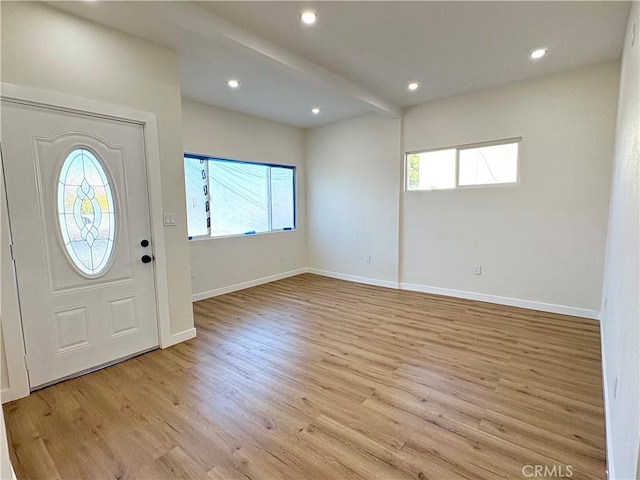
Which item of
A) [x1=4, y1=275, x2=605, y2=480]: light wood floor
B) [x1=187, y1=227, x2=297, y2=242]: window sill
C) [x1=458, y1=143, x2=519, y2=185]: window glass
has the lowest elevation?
[x1=4, y1=275, x2=605, y2=480]: light wood floor

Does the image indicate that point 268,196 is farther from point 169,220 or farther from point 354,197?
point 169,220

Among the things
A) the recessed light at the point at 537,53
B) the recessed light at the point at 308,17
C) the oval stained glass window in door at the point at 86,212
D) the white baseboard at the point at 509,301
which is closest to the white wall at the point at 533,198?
the white baseboard at the point at 509,301

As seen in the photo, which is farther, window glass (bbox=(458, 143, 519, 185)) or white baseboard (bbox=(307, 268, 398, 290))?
white baseboard (bbox=(307, 268, 398, 290))

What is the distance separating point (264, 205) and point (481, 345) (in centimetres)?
402

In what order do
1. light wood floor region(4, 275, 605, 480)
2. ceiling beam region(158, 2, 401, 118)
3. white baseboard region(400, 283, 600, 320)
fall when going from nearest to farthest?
light wood floor region(4, 275, 605, 480) < ceiling beam region(158, 2, 401, 118) < white baseboard region(400, 283, 600, 320)

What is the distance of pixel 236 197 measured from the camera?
16.9 feet

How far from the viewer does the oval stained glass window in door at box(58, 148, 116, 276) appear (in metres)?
2.45

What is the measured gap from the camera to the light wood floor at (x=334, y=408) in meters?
1.67

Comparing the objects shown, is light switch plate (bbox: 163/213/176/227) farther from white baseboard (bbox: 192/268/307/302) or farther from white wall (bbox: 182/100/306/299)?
white baseboard (bbox: 192/268/307/302)

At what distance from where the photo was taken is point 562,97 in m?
3.59

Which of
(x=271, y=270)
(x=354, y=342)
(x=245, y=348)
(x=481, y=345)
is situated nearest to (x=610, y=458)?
(x=481, y=345)

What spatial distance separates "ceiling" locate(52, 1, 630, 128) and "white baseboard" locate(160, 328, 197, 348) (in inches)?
107

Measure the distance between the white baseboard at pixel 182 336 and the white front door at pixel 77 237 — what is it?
18cm

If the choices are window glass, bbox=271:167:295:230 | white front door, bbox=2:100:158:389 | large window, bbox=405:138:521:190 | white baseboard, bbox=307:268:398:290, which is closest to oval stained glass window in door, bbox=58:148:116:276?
white front door, bbox=2:100:158:389
